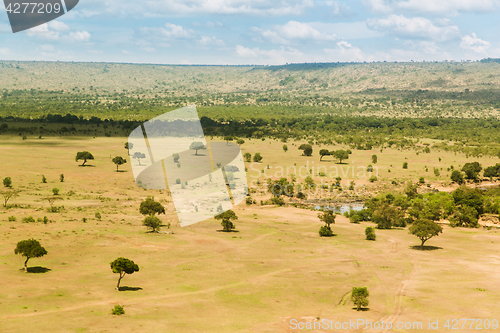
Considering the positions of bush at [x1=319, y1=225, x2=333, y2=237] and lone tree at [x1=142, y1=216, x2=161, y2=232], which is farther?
bush at [x1=319, y1=225, x2=333, y2=237]

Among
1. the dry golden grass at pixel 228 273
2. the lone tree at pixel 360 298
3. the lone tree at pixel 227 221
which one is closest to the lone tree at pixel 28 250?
the dry golden grass at pixel 228 273

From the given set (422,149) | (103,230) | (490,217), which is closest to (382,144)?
(422,149)

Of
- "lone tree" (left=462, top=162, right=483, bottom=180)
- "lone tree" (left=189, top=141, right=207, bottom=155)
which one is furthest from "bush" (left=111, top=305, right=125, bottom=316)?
"lone tree" (left=189, top=141, right=207, bottom=155)

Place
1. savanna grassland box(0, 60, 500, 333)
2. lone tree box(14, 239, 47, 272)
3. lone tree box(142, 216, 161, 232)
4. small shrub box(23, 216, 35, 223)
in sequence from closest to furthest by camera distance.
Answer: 1. savanna grassland box(0, 60, 500, 333)
2. lone tree box(14, 239, 47, 272)
3. small shrub box(23, 216, 35, 223)
4. lone tree box(142, 216, 161, 232)

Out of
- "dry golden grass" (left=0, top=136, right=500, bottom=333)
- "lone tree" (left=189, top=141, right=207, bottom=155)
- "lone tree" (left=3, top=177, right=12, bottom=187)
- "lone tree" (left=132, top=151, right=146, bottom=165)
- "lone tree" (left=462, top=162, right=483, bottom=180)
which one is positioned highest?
"lone tree" (left=189, top=141, right=207, bottom=155)

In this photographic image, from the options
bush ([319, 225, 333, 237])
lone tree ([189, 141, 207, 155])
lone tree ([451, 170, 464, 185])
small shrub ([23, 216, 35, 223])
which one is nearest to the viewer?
small shrub ([23, 216, 35, 223])

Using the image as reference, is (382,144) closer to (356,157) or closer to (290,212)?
(356,157)

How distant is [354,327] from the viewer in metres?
39.5

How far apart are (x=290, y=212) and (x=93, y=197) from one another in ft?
133

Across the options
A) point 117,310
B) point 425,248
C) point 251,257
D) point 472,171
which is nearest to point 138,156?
point 251,257

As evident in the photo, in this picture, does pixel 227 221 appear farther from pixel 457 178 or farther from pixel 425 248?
pixel 457 178

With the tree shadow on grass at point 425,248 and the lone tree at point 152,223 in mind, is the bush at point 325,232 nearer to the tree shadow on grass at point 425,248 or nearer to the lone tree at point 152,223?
the tree shadow on grass at point 425,248

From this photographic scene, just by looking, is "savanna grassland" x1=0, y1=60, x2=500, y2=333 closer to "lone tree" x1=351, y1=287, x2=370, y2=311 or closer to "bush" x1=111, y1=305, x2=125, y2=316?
"bush" x1=111, y1=305, x2=125, y2=316

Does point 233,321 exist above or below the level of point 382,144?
below
